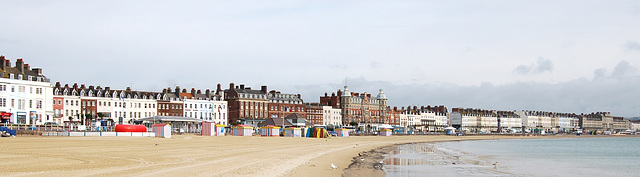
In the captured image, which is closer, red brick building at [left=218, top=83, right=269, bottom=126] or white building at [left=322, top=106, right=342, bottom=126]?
red brick building at [left=218, top=83, right=269, bottom=126]

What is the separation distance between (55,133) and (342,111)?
86753mm

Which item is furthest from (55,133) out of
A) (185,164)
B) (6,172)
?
(6,172)

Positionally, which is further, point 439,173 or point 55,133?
point 55,133

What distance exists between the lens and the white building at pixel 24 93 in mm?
57688

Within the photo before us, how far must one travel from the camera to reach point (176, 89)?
96.1m

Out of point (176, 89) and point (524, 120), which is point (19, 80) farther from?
point (524, 120)

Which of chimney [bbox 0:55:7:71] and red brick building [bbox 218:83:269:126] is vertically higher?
chimney [bbox 0:55:7:71]

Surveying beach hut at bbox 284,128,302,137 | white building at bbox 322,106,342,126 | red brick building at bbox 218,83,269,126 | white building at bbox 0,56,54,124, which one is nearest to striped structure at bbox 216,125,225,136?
beach hut at bbox 284,128,302,137

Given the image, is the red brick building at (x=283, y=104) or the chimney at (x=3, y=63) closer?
the chimney at (x=3, y=63)

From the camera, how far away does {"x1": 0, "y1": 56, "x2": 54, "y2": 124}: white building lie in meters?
57.7

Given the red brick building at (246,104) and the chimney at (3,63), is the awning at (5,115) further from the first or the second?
the red brick building at (246,104)

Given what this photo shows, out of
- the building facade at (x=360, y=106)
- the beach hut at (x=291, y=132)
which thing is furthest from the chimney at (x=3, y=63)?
the building facade at (x=360, y=106)

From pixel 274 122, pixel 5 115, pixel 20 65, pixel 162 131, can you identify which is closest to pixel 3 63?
pixel 20 65

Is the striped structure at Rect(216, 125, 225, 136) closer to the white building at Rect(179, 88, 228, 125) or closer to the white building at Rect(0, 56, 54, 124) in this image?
the white building at Rect(0, 56, 54, 124)
